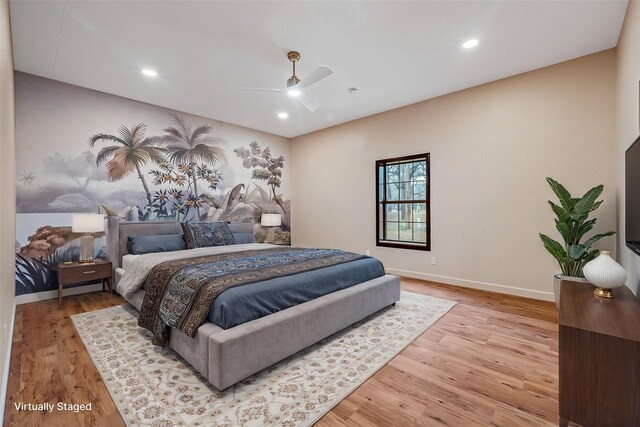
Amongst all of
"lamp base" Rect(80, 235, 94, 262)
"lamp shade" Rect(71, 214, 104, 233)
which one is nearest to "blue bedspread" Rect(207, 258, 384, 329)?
"lamp shade" Rect(71, 214, 104, 233)

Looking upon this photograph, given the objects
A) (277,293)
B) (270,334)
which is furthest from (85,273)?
(270,334)

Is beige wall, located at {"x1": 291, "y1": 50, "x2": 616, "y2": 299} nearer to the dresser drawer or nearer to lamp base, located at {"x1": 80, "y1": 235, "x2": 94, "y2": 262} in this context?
the dresser drawer

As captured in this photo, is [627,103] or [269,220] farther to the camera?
[269,220]

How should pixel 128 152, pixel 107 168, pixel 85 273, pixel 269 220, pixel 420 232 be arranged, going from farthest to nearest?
pixel 269 220, pixel 420 232, pixel 128 152, pixel 107 168, pixel 85 273

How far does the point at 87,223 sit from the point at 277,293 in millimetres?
3040

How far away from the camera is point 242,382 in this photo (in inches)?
80.3

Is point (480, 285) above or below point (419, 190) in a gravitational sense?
below

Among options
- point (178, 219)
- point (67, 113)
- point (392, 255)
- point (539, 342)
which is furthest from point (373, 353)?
point (67, 113)

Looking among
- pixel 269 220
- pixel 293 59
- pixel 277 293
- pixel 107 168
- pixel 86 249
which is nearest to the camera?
pixel 277 293

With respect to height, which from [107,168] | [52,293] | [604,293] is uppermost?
[107,168]

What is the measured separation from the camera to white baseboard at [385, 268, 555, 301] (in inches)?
147

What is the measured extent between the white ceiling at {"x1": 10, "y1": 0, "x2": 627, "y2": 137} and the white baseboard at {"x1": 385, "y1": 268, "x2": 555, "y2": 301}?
Result: 9.37 feet

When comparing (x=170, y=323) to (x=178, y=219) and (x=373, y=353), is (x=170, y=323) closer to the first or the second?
(x=373, y=353)

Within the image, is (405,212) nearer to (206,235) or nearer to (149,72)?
(206,235)
